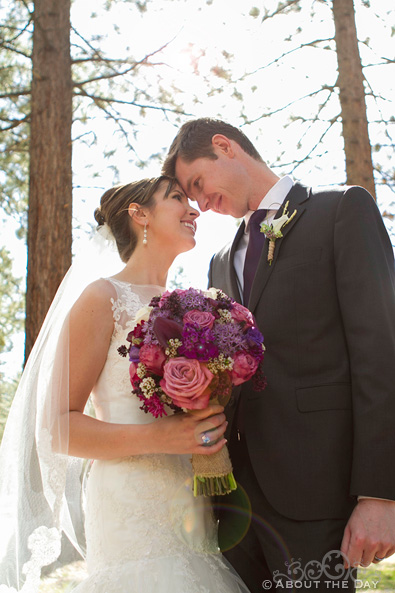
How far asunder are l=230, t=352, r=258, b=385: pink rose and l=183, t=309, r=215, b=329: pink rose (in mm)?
181

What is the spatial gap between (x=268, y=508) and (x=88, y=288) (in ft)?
4.69

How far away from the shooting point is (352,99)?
806cm

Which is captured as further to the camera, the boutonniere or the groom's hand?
the boutonniere

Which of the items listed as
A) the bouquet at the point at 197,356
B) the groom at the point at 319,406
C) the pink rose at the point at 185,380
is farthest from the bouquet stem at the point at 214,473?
the pink rose at the point at 185,380

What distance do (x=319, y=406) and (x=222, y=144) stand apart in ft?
5.87

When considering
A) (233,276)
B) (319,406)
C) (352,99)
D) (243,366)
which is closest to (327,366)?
(319,406)

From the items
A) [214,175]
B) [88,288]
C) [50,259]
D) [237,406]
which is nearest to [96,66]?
[50,259]

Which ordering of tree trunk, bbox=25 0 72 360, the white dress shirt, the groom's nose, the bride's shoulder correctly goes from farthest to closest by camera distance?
tree trunk, bbox=25 0 72 360
the groom's nose
the white dress shirt
the bride's shoulder

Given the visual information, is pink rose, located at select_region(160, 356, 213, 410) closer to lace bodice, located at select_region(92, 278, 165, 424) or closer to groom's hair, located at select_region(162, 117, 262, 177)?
lace bodice, located at select_region(92, 278, 165, 424)

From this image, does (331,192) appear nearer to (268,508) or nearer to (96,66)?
(268,508)

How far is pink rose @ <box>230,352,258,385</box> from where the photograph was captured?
262cm

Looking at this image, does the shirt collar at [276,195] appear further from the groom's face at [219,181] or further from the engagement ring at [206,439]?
the engagement ring at [206,439]

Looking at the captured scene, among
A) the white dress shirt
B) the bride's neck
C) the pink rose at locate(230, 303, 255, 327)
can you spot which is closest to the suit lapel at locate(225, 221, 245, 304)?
the white dress shirt

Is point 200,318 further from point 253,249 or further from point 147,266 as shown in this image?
point 147,266
